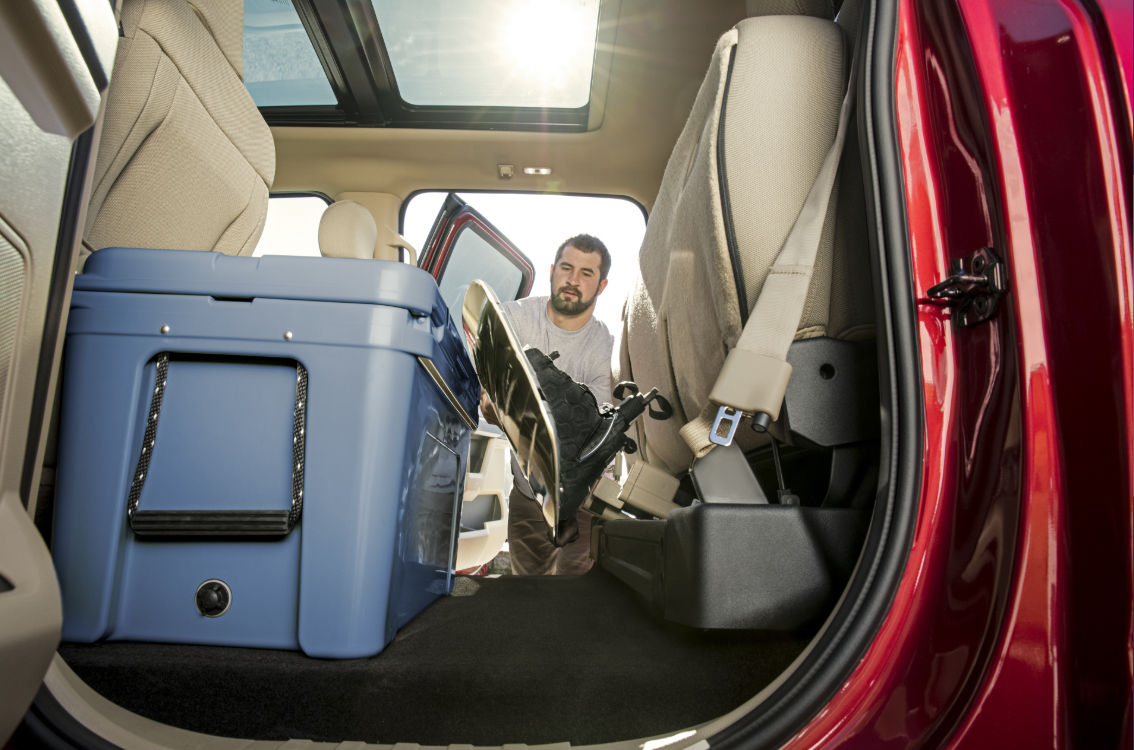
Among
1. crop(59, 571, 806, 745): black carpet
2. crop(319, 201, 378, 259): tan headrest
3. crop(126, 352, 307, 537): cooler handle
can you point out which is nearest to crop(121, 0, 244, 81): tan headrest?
crop(319, 201, 378, 259): tan headrest

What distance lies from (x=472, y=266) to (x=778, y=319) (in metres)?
1.90

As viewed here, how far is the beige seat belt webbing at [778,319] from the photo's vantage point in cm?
65

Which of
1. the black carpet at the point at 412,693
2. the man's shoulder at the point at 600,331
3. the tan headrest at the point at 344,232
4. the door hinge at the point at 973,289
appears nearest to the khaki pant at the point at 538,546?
the man's shoulder at the point at 600,331

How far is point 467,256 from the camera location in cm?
233

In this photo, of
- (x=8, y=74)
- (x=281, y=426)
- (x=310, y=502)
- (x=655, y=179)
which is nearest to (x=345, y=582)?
(x=310, y=502)

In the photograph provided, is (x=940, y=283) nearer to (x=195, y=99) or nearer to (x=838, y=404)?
(x=838, y=404)

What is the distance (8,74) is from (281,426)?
408 millimetres

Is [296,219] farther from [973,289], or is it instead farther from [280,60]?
[973,289]

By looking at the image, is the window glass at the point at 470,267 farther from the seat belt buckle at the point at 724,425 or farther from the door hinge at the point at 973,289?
the door hinge at the point at 973,289

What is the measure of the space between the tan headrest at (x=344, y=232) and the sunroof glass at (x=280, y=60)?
569mm

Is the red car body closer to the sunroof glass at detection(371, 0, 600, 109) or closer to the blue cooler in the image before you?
the blue cooler

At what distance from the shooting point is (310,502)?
0.67 meters

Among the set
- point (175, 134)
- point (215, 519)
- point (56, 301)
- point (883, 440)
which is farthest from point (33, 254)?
point (883, 440)

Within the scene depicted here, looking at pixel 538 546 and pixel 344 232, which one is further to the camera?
pixel 538 546
